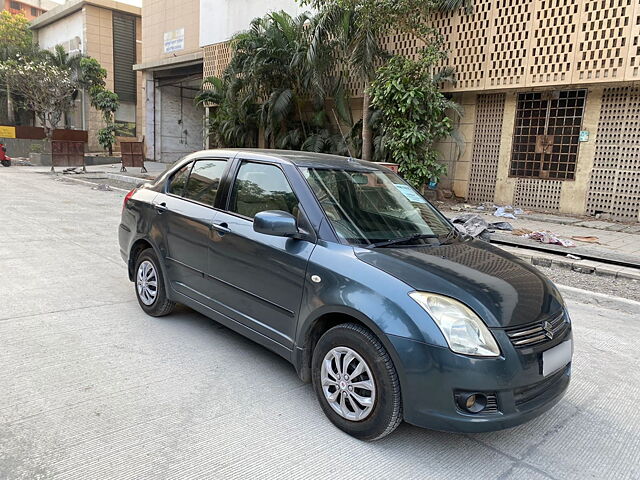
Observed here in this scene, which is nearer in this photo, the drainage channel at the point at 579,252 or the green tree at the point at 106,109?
the drainage channel at the point at 579,252

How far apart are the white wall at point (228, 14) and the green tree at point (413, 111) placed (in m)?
7.87

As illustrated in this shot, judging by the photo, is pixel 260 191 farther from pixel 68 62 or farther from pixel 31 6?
pixel 31 6

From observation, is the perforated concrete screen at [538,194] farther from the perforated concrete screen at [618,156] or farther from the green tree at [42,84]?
the green tree at [42,84]

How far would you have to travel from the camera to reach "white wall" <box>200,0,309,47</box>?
63.7 ft

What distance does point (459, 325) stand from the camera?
253 cm

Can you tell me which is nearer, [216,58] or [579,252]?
[579,252]

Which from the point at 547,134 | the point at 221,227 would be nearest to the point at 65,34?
the point at 547,134

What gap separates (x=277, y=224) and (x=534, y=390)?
1761 mm

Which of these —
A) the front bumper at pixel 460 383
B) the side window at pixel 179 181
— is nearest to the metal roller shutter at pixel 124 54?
the side window at pixel 179 181

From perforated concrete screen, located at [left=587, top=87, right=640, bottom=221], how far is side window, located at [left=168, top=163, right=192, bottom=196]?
36.2 ft

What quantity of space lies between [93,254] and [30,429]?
4.55 metres

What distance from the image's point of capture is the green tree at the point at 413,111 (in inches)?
484

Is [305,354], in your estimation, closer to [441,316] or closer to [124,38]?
[441,316]

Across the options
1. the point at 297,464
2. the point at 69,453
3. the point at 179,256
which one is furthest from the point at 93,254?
the point at 297,464
